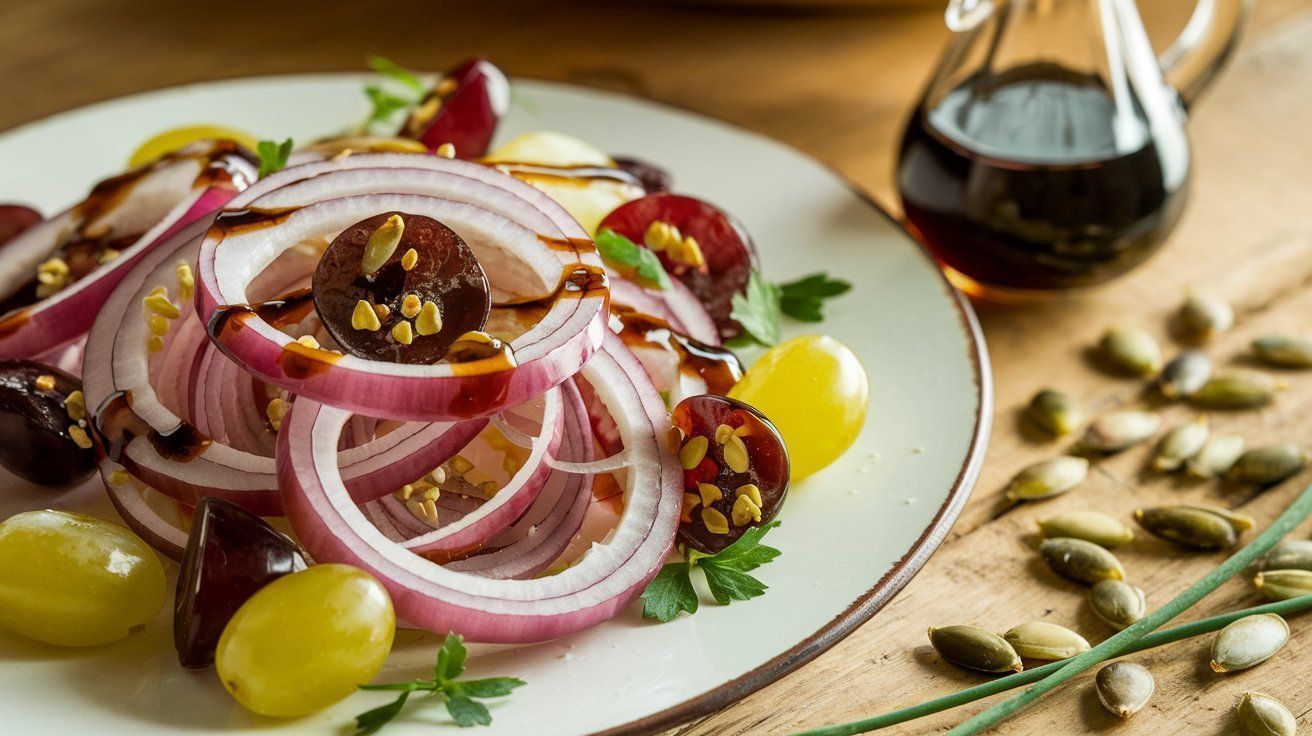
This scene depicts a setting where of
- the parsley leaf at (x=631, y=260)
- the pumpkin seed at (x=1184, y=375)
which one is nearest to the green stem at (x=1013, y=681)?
the pumpkin seed at (x=1184, y=375)

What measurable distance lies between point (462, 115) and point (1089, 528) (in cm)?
102

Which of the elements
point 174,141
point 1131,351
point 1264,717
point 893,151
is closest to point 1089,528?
point 1264,717

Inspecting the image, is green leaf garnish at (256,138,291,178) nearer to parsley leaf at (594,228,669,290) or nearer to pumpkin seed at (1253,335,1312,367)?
parsley leaf at (594,228,669,290)

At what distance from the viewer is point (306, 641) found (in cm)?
112

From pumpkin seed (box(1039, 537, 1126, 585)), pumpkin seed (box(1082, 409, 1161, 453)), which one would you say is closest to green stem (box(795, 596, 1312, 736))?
pumpkin seed (box(1039, 537, 1126, 585))

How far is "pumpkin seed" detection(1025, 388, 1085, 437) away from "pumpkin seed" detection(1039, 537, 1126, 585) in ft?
0.88

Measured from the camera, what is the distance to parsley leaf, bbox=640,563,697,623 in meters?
1.27

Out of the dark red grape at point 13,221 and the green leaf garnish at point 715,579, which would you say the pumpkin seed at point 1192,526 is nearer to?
the green leaf garnish at point 715,579

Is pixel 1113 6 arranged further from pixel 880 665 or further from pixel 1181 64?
pixel 880 665

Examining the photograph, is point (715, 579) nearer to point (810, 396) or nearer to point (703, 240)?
point (810, 396)

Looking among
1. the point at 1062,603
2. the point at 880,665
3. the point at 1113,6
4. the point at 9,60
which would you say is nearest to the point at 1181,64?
the point at 1113,6

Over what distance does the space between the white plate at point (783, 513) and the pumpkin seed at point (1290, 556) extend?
1.18 ft

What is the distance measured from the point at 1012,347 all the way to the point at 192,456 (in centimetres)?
120

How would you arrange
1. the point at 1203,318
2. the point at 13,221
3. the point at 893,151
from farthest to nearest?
1. the point at 893,151
2. the point at 1203,318
3. the point at 13,221
